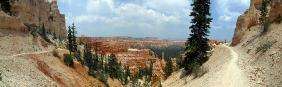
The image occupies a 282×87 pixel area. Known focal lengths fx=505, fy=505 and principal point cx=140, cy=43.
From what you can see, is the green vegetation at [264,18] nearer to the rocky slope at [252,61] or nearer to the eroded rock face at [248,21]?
the rocky slope at [252,61]

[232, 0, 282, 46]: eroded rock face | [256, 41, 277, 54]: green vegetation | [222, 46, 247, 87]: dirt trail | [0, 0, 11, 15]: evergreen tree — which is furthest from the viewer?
[0, 0, 11, 15]: evergreen tree

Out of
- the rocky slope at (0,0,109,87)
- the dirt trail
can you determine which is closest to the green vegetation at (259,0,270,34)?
the dirt trail

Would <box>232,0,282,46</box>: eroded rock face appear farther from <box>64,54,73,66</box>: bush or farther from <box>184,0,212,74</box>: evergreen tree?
<box>64,54,73,66</box>: bush

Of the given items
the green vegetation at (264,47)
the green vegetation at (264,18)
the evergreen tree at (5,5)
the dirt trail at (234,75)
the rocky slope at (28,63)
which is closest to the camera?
the dirt trail at (234,75)

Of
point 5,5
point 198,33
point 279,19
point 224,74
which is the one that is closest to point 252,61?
point 224,74

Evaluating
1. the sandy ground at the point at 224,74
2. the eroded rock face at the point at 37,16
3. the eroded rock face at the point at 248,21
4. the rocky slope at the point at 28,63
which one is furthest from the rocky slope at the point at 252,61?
the eroded rock face at the point at 37,16

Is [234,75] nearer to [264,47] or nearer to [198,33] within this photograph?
[264,47]
